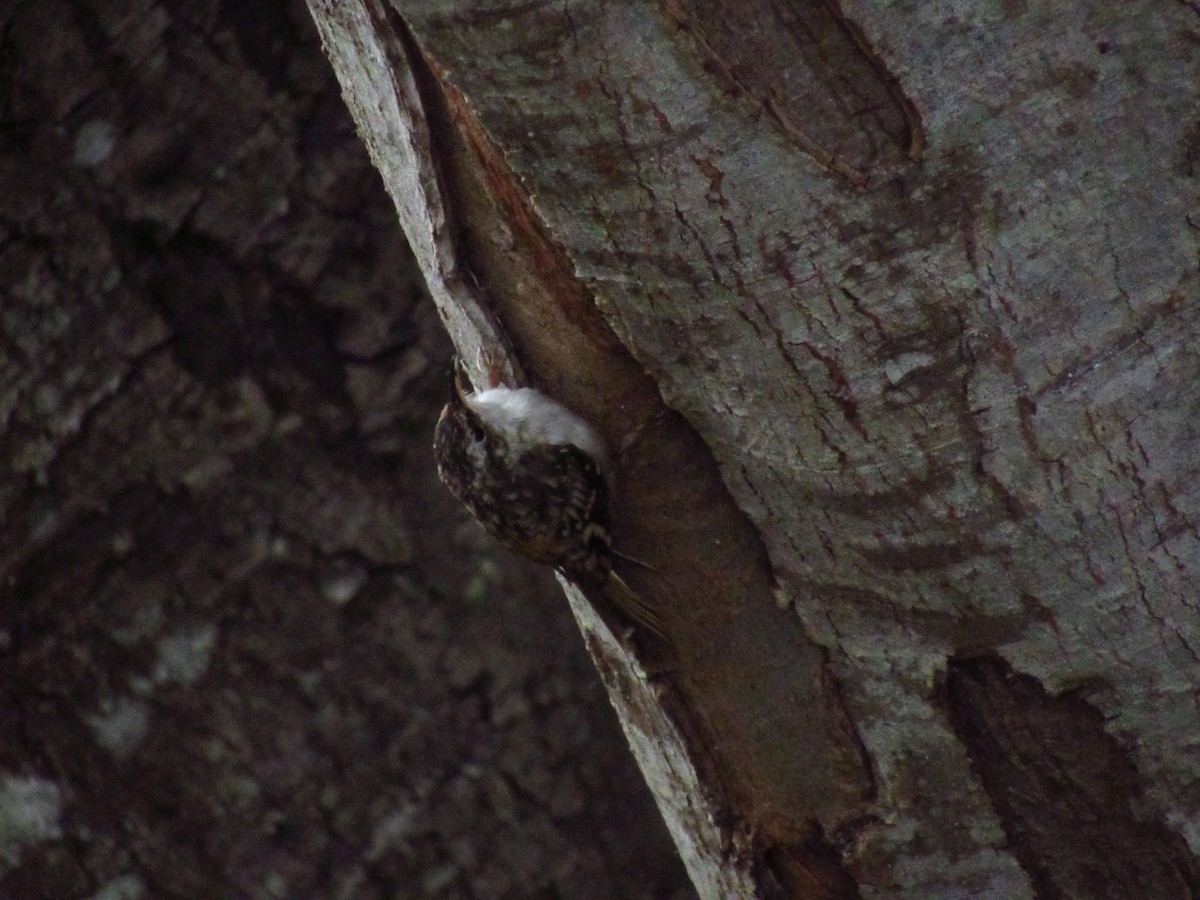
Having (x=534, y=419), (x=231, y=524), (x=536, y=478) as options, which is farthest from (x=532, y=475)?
(x=231, y=524)

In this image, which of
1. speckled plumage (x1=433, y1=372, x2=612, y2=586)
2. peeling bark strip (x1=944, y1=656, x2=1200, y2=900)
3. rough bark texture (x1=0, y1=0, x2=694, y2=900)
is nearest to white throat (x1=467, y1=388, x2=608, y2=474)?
speckled plumage (x1=433, y1=372, x2=612, y2=586)

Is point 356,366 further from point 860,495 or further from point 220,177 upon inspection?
point 860,495

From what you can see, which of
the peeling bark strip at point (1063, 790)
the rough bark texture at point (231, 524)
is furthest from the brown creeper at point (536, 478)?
the rough bark texture at point (231, 524)

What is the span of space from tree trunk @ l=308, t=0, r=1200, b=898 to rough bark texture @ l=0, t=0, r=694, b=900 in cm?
96

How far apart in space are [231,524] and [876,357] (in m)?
1.62

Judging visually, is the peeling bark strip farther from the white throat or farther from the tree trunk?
the white throat

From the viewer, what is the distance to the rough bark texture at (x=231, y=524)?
88.7 inches

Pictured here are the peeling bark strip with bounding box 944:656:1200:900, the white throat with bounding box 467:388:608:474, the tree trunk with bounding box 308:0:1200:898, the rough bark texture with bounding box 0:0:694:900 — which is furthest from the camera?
the rough bark texture with bounding box 0:0:694:900

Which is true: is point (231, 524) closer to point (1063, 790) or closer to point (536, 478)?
point (536, 478)

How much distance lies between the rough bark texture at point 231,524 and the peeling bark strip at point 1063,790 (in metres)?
1.46

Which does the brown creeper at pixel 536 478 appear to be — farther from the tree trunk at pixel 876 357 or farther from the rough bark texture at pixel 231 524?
the rough bark texture at pixel 231 524

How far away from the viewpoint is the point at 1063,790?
49.6 inches

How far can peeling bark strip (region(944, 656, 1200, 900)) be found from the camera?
1.23 meters

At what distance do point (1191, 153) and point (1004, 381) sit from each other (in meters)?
0.23
